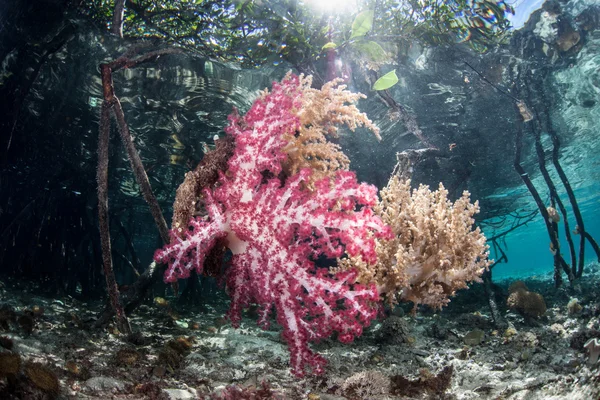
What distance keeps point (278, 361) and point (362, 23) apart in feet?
18.0

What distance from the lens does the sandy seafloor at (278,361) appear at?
8.28 ft

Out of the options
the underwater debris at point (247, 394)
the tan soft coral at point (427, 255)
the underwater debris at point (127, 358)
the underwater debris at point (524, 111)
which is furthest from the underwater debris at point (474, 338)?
the underwater debris at point (524, 111)

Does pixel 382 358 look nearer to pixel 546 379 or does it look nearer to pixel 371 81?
pixel 546 379

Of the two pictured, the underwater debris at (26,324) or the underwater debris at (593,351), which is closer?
the underwater debris at (593,351)

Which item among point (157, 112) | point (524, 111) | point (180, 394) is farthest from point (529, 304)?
point (157, 112)

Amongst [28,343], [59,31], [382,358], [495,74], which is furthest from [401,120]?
[28,343]

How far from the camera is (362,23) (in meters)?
5.50

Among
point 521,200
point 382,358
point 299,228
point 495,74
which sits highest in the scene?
point 521,200

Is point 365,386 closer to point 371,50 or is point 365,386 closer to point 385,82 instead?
point 385,82

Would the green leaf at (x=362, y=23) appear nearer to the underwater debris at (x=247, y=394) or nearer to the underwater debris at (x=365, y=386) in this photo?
the underwater debris at (x=365, y=386)

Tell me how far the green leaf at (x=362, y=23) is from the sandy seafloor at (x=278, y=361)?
16.0 ft

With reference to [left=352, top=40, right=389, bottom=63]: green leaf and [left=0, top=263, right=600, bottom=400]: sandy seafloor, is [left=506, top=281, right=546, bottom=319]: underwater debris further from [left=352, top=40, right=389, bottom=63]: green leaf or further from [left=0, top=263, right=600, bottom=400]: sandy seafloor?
[left=352, top=40, right=389, bottom=63]: green leaf

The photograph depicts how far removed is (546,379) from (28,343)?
16.4 ft

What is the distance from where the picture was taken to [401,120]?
827 cm
